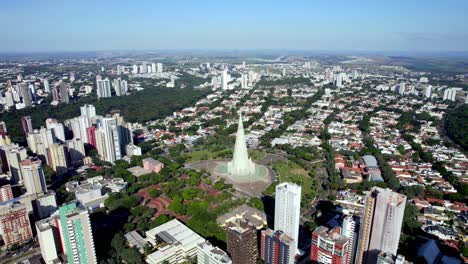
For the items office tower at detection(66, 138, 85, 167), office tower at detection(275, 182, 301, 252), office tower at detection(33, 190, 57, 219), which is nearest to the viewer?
office tower at detection(275, 182, 301, 252)

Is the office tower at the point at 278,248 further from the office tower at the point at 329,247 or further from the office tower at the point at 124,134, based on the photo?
the office tower at the point at 124,134

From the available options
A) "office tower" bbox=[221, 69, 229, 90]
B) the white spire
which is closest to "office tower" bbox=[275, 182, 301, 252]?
the white spire

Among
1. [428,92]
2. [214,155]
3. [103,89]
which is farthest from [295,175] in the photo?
[428,92]

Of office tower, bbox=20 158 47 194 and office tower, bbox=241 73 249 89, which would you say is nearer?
office tower, bbox=20 158 47 194

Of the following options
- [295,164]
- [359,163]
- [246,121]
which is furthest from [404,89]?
[295,164]

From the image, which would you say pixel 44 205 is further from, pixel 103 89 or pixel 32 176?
pixel 103 89

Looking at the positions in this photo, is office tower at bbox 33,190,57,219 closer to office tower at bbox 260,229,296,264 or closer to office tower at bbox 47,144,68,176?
office tower at bbox 47,144,68,176
